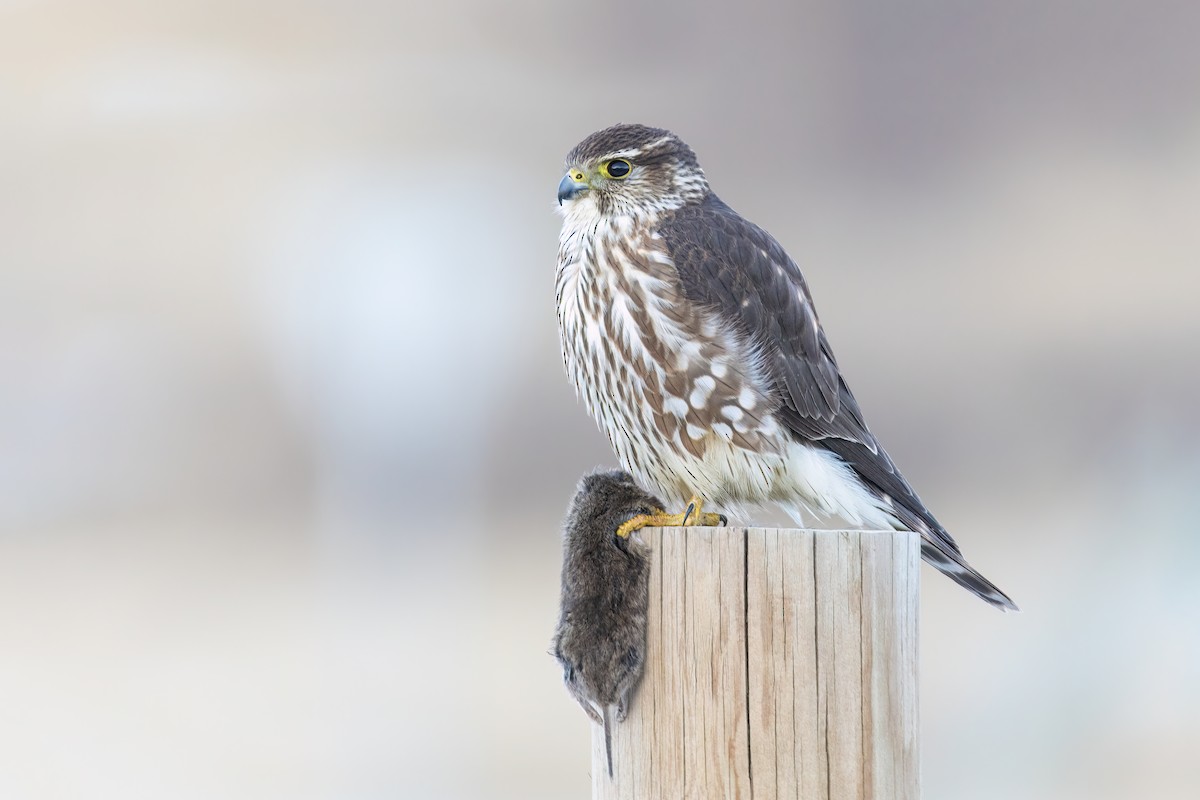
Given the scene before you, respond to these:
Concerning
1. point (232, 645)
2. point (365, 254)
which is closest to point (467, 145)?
point (365, 254)

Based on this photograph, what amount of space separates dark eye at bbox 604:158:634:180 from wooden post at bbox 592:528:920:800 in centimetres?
118

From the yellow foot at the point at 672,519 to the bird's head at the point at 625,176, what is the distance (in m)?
0.64

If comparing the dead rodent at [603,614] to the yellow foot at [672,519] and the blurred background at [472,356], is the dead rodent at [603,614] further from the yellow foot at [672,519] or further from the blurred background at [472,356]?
the blurred background at [472,356]

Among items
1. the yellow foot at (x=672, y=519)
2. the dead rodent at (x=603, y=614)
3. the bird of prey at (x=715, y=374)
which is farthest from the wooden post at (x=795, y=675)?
the bird of prey at (x=715, y=374)

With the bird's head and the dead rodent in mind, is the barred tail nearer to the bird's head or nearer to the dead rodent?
the dead rodent

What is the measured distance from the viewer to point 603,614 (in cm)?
188

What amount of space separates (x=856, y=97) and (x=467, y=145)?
11.6 feet

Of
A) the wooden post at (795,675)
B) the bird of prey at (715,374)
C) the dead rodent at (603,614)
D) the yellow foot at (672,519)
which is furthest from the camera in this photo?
the bird of prey at (715,374)

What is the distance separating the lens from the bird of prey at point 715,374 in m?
2.50

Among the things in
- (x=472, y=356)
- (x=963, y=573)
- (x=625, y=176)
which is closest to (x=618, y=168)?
(x=625, y=176)

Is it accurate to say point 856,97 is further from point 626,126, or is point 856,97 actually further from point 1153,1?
point 626,126

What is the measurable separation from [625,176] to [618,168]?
23 mm

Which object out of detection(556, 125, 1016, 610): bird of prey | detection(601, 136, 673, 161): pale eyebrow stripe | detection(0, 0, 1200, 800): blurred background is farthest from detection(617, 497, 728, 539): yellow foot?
detection(0, 0, 1200, 800): blurred background

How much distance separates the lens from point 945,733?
7.09 meters
